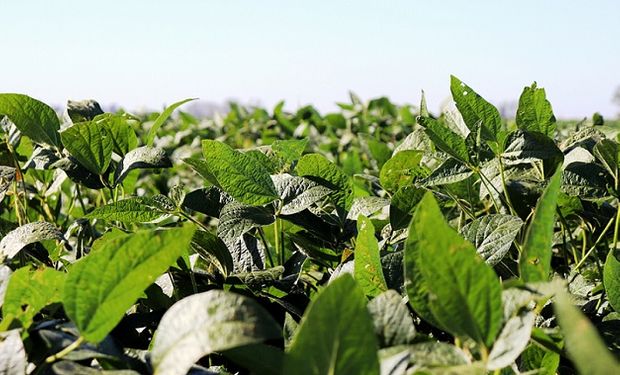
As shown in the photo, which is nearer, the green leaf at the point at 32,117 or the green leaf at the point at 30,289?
the green leaf at the point at 30,289

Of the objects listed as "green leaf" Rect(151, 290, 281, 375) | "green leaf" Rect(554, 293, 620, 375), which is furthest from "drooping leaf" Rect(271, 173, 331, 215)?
"green leaf" Rect(554, 293, 620, 375)

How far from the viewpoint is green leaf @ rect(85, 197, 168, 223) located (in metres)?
0.86

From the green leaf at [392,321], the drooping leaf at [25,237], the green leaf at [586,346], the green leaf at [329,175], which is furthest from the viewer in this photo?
the green leaf at [329,175]

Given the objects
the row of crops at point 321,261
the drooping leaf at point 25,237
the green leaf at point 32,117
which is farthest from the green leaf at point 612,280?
the green leaf at point 32,117

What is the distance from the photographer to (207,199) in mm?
950

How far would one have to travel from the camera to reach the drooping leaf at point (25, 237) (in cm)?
81

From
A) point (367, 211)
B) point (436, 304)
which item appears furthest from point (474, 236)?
point (436, 304)

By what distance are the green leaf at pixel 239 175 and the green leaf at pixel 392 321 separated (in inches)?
13.4

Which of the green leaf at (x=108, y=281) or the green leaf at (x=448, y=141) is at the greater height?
the green leaf at (x=448, y=141)

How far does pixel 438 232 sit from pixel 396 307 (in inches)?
3.2

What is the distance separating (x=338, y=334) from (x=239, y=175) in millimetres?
439

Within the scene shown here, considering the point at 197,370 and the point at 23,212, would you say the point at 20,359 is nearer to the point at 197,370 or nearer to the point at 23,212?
the point at 197,370

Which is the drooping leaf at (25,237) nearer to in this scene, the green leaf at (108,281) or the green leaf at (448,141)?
the green leaf at (108,281)

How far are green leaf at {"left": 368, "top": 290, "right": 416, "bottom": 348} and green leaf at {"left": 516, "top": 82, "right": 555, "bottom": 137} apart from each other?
470mm
